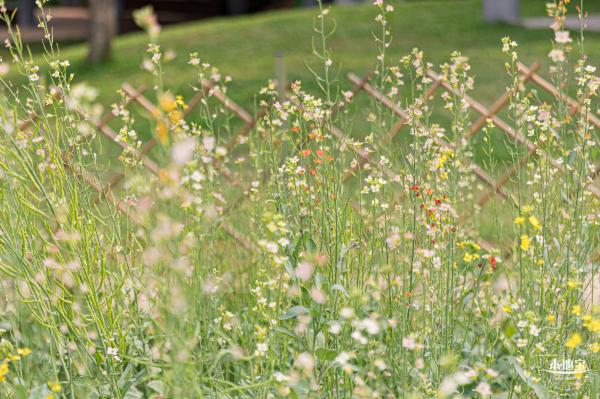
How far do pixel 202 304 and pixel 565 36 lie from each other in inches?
44.2

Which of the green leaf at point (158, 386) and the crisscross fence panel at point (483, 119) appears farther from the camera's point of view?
the crisscross fence panel at point (483, 119)

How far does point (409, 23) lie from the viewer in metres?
9.89

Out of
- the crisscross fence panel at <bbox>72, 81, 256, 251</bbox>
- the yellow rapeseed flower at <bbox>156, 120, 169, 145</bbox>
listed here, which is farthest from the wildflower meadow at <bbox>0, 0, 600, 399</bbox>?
the yellow rapeseed flower at <bbox>156, 120, 169, 145</bbox>

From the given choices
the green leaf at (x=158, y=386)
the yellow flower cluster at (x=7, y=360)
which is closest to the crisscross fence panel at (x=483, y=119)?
the green leaf at (x=158, y=386)

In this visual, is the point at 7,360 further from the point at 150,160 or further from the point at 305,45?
the point at 305,45

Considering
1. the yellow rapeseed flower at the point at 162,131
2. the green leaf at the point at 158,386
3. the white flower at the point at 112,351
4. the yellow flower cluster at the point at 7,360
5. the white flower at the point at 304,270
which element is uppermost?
the yellow rapeseed flower at the point at 162,131

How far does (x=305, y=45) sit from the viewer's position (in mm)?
9477

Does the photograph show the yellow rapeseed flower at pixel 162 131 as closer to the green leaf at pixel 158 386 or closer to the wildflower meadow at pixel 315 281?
the wildflower meadow at pixel 315 281

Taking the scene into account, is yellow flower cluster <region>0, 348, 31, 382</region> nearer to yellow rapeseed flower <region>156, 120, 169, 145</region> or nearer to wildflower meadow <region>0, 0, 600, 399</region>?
wildflower meadow <region>0, 0, 600, 399</region>

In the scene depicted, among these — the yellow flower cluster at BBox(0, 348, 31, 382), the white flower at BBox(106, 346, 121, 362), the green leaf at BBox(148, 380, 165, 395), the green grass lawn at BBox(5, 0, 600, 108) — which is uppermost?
the yellow flower cluster at BBox(0, 348, 31, 382)

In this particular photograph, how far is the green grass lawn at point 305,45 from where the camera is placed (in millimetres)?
7925

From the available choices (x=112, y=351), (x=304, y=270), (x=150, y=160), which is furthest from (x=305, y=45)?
(x=304, y=270)

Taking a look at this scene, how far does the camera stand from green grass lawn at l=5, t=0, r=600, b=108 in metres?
7.93

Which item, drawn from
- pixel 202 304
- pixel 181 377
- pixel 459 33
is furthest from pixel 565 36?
pixel 459 33
